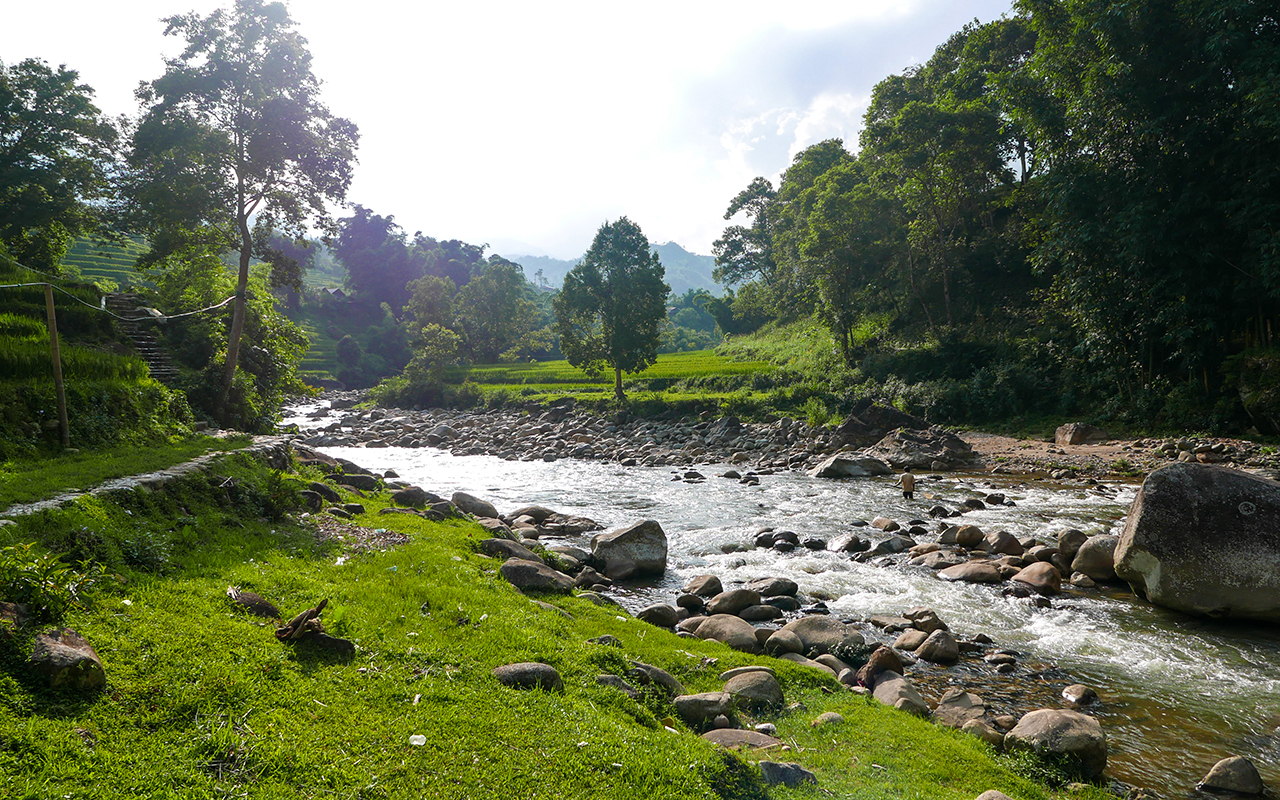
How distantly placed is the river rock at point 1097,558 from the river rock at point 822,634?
229 inches

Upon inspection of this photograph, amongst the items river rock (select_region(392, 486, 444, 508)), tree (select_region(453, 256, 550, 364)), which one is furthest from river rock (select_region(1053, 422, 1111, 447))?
tree (select_region(453, 256, 550, 364))

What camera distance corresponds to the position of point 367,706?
5.34 metres

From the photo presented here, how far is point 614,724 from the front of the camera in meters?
5.61

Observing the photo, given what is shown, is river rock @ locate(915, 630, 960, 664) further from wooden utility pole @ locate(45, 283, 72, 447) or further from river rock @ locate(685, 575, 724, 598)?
wooden utility pole @ locate(45, 283, 72, 447)

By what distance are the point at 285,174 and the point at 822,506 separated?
72.2 feet

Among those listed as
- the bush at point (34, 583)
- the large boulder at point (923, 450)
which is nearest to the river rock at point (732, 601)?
the bush at point (34, 583)

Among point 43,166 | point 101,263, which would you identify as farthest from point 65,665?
point 101,263

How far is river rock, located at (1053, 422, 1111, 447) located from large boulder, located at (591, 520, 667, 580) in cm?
2132

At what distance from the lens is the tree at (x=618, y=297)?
147 ft

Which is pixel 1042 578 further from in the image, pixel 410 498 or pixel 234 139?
pixel 234 139

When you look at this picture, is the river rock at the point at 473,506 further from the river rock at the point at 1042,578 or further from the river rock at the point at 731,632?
the river rock at the point at 1042,578

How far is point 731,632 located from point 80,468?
11126 mm

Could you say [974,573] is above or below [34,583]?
below

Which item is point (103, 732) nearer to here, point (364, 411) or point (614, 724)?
point (614, 724)
